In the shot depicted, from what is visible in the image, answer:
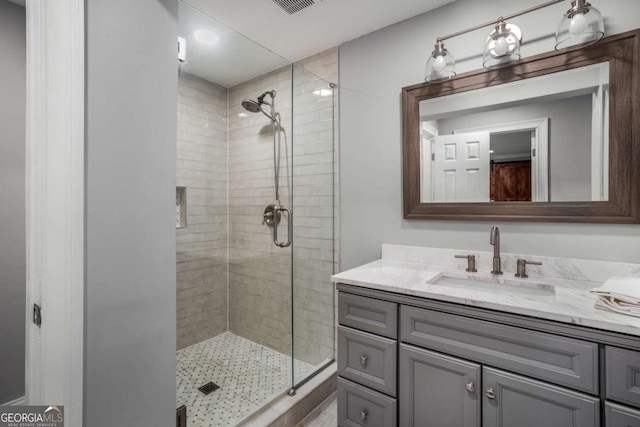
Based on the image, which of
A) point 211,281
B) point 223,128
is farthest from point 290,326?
point 223,128

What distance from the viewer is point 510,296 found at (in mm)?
1188

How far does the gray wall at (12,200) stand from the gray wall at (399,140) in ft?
6.66

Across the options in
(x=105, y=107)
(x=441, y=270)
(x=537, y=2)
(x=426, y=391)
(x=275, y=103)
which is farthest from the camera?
(x=275, y=103)

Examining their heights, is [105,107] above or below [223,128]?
below

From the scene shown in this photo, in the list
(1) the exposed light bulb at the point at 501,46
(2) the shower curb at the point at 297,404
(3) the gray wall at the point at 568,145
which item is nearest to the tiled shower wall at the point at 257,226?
(2) the shower curb at the point at 297,404

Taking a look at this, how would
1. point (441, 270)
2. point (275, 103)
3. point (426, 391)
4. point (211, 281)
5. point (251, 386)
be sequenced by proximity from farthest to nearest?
1. point (275, 103)
2. point (211, 281)
3. point (251, 386)
4. point (441, 270)
5. point (426, 391)

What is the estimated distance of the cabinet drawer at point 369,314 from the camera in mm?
1340

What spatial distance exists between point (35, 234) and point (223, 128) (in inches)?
51.9

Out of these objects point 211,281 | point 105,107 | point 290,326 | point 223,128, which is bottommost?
point 290,326

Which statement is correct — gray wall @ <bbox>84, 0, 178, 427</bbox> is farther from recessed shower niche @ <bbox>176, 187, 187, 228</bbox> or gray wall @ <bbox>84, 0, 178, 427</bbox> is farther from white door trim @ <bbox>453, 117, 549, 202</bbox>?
white door trim @ <bbox>453, 117, 549, 202</bbox>

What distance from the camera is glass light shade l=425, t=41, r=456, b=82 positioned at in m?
1.64

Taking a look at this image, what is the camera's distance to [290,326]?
215 centimetres

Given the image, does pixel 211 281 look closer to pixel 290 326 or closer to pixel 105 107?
pixel 290 326

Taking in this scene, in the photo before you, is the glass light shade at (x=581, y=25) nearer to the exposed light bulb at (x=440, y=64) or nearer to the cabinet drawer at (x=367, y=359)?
the exposed light bulb at (x=440, y=64)
